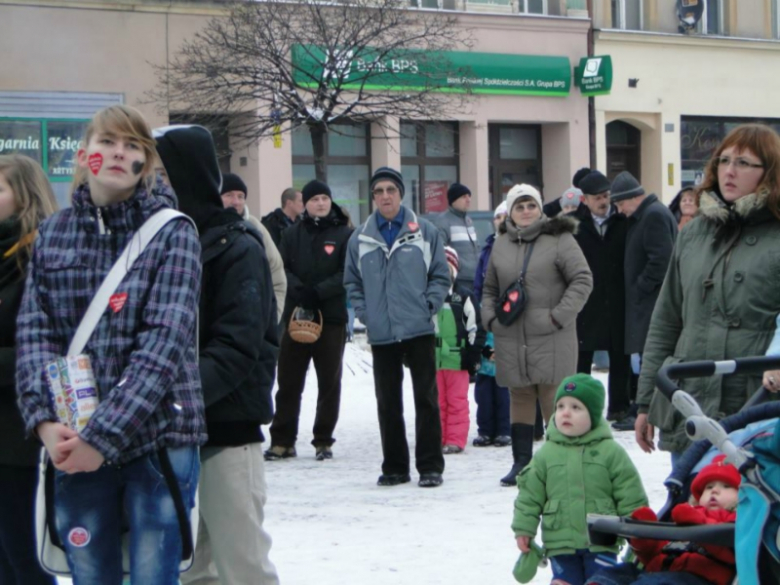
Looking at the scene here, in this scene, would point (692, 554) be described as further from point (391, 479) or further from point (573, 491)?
point (391, 479)

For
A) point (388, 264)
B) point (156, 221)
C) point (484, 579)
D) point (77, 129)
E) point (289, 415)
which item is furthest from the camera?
point (77, 129)

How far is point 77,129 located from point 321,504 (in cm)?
1655

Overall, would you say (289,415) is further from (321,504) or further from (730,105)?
(730,105)

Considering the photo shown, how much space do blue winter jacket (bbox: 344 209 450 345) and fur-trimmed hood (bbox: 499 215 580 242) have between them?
49 cm

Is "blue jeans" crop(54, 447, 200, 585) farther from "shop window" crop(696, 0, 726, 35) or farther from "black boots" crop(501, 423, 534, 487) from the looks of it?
"shop window" crop(696, 0, 726, 35)

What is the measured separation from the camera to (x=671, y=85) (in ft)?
99.5

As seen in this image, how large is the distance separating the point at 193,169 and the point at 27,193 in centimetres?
74

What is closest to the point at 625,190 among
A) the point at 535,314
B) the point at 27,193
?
the point at 535,314

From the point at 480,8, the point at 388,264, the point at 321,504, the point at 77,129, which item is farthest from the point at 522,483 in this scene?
the point at 480,8

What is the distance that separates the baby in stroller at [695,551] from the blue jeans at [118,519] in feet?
4.20

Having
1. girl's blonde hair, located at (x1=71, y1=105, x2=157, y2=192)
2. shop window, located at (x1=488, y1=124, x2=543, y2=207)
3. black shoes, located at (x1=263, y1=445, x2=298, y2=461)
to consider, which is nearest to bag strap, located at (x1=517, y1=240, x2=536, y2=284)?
black shoes, located at (x1=263, y1=445, x2=298, y2=461)

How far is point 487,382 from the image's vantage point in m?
10.4

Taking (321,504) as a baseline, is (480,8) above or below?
above

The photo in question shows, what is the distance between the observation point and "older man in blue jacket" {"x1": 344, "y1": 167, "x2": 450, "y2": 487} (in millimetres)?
8633
